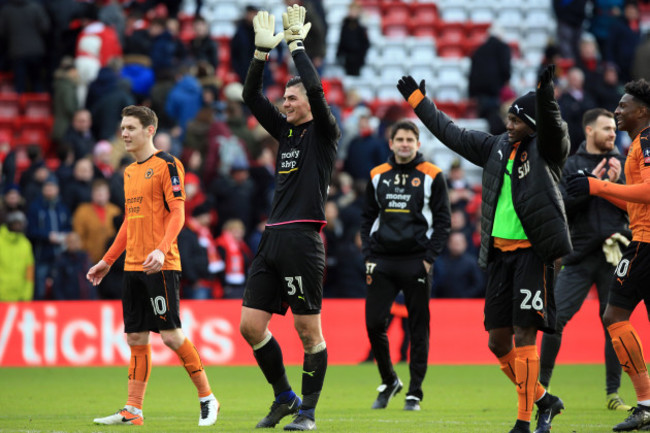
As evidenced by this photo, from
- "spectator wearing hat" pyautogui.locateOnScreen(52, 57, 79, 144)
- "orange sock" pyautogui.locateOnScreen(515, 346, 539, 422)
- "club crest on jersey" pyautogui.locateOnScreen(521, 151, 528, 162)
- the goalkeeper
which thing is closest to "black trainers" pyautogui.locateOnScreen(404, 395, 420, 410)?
the goalkeeper

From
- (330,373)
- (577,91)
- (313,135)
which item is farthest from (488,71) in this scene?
(313,135)

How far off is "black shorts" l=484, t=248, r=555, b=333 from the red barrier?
26.3ft

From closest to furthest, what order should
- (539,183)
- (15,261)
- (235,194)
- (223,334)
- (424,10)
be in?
(539,183) → (223,334) → (15,261) → (235,194) → (424,10)

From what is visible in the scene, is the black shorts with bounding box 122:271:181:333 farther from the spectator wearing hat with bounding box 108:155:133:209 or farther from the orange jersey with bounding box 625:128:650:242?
the spectator wearing hat with bounding box 108:155:133:209

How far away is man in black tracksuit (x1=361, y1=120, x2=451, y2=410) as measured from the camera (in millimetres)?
10094

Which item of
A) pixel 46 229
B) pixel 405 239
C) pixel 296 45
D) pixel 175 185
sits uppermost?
pixel 296 45

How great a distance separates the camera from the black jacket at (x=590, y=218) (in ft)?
32.4

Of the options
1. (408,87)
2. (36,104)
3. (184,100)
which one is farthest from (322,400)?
(36,104)

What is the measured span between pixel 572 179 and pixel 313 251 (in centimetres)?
196

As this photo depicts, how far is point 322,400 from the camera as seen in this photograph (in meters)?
10.4

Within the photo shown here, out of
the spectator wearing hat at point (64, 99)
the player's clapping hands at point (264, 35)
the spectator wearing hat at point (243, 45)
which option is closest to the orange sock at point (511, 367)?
the player's clapping hands at point (264, 35)

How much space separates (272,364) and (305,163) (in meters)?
1.56

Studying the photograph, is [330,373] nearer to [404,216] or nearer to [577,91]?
[404,216]

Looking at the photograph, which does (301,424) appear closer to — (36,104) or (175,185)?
(175,185)
